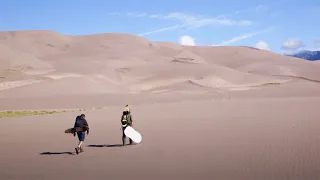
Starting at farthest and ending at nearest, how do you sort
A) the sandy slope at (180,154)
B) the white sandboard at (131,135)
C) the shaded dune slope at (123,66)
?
the shaded dune slope at (123,66)
the white sandboard at (131,135)
the sandy slope at (180,154)

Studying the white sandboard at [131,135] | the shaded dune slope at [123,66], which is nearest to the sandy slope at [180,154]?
the white sandboard at [131,135]

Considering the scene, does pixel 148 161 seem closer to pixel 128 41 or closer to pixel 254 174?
pixel 254 174

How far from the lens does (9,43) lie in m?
132

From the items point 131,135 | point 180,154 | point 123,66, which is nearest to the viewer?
point 180,154

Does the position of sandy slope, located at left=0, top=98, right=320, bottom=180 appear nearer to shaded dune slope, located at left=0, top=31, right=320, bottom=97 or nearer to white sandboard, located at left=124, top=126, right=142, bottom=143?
white sandboard, located at left=124, top=126, right=142, bottom=143

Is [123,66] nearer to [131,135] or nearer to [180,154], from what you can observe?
[131,135]

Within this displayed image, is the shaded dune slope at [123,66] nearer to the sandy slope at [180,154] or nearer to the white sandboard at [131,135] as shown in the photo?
the sandy slope at [180,154]

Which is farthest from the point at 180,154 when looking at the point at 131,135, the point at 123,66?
the point at 123,66

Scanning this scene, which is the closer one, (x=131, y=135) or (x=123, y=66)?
(x=131, y=135)

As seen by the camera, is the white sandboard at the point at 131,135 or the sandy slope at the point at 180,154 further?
the white sandboard at the point at 131,135

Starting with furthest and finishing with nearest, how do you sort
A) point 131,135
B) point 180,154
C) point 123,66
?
point 123,66 < point 131,135 < point 180,154

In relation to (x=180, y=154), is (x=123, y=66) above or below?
above

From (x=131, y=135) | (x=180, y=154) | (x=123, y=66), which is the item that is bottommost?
(x=180, y=154)

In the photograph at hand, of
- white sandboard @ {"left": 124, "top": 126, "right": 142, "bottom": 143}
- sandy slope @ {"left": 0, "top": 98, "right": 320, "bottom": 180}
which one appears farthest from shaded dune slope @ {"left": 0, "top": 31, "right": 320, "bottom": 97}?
white sandboard @ {"left": 124, "top": 126, "right": 142, "bottom": 143}
